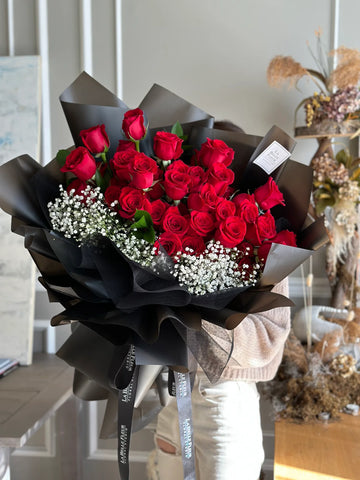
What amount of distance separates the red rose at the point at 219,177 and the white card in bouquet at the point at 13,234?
1.63m

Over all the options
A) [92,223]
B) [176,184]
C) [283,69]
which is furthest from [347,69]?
[92,223]

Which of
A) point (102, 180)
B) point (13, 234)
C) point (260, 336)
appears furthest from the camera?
point (13, 234)

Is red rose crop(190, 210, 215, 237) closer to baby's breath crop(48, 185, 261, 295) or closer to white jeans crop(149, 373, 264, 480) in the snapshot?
baby's breath crop(48, 185, 261, 295)

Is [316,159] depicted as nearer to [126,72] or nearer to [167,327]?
[126,72]

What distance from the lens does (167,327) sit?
3.32 feet

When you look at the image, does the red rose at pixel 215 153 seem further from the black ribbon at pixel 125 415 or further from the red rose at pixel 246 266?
the black ribbon at pixel 125 415

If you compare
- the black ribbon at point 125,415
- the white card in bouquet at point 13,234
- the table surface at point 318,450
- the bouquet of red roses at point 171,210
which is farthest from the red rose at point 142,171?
the white card in bouquet at point 13,234

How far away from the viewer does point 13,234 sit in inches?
97.7

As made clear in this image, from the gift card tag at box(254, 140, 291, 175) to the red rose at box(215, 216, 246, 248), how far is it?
0.17 m

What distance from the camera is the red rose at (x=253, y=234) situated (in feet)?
3.17

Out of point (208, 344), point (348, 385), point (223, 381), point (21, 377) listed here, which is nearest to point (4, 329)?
point (21, 377)

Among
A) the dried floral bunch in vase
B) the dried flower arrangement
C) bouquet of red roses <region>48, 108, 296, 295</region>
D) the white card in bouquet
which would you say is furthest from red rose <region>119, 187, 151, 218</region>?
the white card in bouquet

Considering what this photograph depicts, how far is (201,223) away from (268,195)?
0.15 m

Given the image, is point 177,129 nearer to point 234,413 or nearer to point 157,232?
point 157,232
